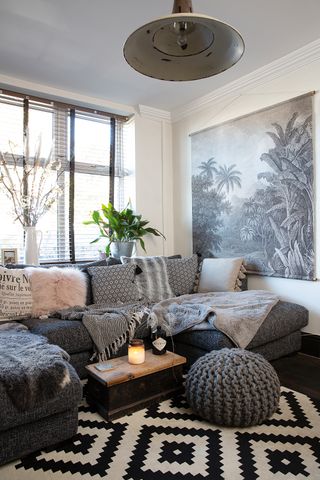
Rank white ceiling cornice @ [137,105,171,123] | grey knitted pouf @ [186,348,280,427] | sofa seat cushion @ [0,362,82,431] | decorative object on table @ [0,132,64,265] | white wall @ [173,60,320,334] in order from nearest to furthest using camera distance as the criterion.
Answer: sofa seat cushion @ [0,362,82,431], grey knitted pouf @ [186,348,280,427], white wall @ [173,60,320,334], decorative object on table @ [0,132,64,265], white ceiling cornice @ [137,105,171,123]

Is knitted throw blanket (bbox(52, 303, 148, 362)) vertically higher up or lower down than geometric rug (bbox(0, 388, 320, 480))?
higher up

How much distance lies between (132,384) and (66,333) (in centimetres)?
62

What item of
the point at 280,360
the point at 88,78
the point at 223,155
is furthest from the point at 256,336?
the point at 88,78

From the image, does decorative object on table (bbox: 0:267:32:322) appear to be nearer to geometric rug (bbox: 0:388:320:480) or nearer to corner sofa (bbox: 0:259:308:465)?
corner sofa (bbox: 0:259:308:465)

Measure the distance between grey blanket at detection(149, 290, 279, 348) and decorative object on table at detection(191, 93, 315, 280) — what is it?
0.48 meters

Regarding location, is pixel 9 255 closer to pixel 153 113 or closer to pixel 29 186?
pixel 29 186

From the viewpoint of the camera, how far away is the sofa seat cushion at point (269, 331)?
2.40 meters

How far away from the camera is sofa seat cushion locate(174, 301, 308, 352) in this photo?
94.5 inches

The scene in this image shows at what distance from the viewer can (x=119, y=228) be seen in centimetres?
388

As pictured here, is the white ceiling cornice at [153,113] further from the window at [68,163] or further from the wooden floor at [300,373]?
the wooden floor at [300,373]

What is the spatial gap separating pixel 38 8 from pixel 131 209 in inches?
90.7

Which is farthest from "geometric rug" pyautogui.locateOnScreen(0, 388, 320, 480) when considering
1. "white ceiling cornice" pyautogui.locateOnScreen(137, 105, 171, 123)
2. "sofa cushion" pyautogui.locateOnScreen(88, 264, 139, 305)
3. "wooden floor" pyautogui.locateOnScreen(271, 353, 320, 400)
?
"white ceiling cornice" pyautogui.locateOnScreen(137, 105, 171, 123)

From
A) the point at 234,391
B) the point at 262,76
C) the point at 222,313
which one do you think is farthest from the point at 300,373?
the point at 262,76

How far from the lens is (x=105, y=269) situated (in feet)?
10.1
